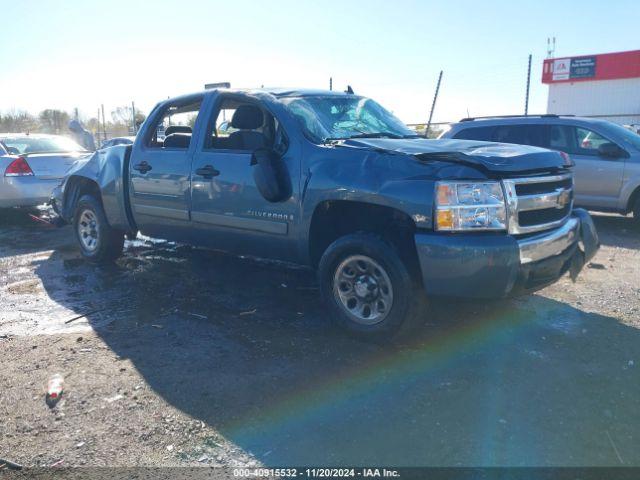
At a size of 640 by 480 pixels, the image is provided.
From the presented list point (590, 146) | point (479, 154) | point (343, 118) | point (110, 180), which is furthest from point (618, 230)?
point (110, 180)

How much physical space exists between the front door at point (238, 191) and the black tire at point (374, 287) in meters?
0.47

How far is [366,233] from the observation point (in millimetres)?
4078

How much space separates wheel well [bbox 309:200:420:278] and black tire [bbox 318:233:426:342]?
13 centimetres

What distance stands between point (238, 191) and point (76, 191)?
322cm

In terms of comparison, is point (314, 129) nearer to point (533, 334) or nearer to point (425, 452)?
point (533, 334)

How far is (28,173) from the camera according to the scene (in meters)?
9.41

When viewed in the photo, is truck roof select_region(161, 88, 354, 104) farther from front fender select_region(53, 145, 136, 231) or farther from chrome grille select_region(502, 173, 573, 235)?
chrome grille select_region(502, 173, 573, 235)

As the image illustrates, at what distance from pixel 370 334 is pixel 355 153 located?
1.31 m

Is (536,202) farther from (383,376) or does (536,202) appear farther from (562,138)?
(562,138)

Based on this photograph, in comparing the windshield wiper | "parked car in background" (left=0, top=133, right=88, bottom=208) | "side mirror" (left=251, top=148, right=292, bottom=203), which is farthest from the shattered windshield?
"parked car in background" (left=0, top=133, right=88, bottom=208)

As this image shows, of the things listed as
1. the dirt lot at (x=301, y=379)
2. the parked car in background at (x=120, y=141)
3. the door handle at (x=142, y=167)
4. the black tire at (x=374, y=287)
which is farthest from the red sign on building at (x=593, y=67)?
the black tire at (x=374, y=287)

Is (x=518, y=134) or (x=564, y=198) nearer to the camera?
(x=564, y=198)

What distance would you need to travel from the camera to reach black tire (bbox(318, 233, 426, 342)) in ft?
12.6

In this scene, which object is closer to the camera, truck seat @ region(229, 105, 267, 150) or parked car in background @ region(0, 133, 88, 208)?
truck seat @ region(229, 105, 267, 150)
